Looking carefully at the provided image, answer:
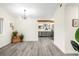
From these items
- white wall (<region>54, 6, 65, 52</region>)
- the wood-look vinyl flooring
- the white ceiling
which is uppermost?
the white ceiling

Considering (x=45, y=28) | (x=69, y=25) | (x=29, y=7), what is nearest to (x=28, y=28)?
(x=29, y=7)

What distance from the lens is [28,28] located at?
1037cm

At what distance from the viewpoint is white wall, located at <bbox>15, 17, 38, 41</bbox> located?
10273 mm

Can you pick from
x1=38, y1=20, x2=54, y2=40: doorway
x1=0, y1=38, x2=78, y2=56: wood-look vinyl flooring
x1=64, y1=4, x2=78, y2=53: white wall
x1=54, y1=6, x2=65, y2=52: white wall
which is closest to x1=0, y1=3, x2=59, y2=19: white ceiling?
x1=54, y1=6, x2=65, y2=52: white wall

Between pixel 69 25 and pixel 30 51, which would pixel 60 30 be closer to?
pixel 69 25

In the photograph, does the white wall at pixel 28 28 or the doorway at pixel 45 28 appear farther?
the doorway at pixel 45 28

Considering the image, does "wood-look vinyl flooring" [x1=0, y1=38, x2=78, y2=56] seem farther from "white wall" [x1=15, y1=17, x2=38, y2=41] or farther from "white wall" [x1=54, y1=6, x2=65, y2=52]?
"white wall" [x1=15, y1=17, x2=38, y2=41]

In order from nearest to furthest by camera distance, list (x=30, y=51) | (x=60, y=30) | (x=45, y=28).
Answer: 1. (x=30, y=51)
2. (x=60, y=30)
3. (x=45, y=28)

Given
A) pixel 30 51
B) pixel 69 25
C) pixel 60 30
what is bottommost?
pixel 30 51

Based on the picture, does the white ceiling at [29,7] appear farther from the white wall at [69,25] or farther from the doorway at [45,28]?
the doorway at [45,28]

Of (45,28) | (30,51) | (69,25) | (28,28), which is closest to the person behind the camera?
(69,25)

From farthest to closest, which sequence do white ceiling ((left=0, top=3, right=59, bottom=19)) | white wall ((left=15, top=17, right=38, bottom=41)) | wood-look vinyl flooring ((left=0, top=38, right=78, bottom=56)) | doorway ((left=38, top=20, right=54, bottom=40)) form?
1. doorway ((left=38, top=20, right=54, bottom=40))
2. white wall ((left=15, top=17, right=38, bottom=41))
3. white ceiling ((left=0, top=3, right=59, bottom=19))
4. wood-look vinyl flooring ((left=0, top=38, right=78, bottom=56))

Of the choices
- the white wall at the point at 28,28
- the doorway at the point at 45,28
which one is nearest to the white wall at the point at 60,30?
the white wall at the point at 28,28

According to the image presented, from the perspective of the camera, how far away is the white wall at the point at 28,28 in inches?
404
